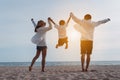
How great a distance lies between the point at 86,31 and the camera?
53.0 ft

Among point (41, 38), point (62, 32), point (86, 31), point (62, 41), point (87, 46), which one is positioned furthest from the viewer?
point (62, 41)

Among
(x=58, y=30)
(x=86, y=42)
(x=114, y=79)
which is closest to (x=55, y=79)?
(x=114, y=79)

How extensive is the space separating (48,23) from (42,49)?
113cm

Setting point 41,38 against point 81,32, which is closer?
point 81,32

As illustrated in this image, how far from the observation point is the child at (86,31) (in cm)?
1599

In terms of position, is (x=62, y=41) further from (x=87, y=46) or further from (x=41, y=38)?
(x=87, y=46)

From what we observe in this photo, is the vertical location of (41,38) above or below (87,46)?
above

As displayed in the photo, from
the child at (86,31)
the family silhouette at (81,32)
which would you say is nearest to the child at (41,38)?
the family silhouette at (81,32)

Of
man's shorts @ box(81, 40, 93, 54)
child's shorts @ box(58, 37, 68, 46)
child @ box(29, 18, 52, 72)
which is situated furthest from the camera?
child's shorts @ box(58, 37, 68, 46)

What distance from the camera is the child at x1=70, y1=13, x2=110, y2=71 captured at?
15992mm

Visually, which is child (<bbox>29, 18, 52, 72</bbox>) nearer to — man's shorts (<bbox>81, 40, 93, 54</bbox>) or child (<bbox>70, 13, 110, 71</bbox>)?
child (<bbox>70, 13, 110, 71</bbox>)

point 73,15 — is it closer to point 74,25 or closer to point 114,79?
point 74,25

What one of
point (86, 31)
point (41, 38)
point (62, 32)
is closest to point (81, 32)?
point (86, 31)

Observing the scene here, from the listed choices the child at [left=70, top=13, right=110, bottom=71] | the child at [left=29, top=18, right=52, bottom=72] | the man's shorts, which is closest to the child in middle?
the child at [left=29, top=18, right=52, bottom=72]
